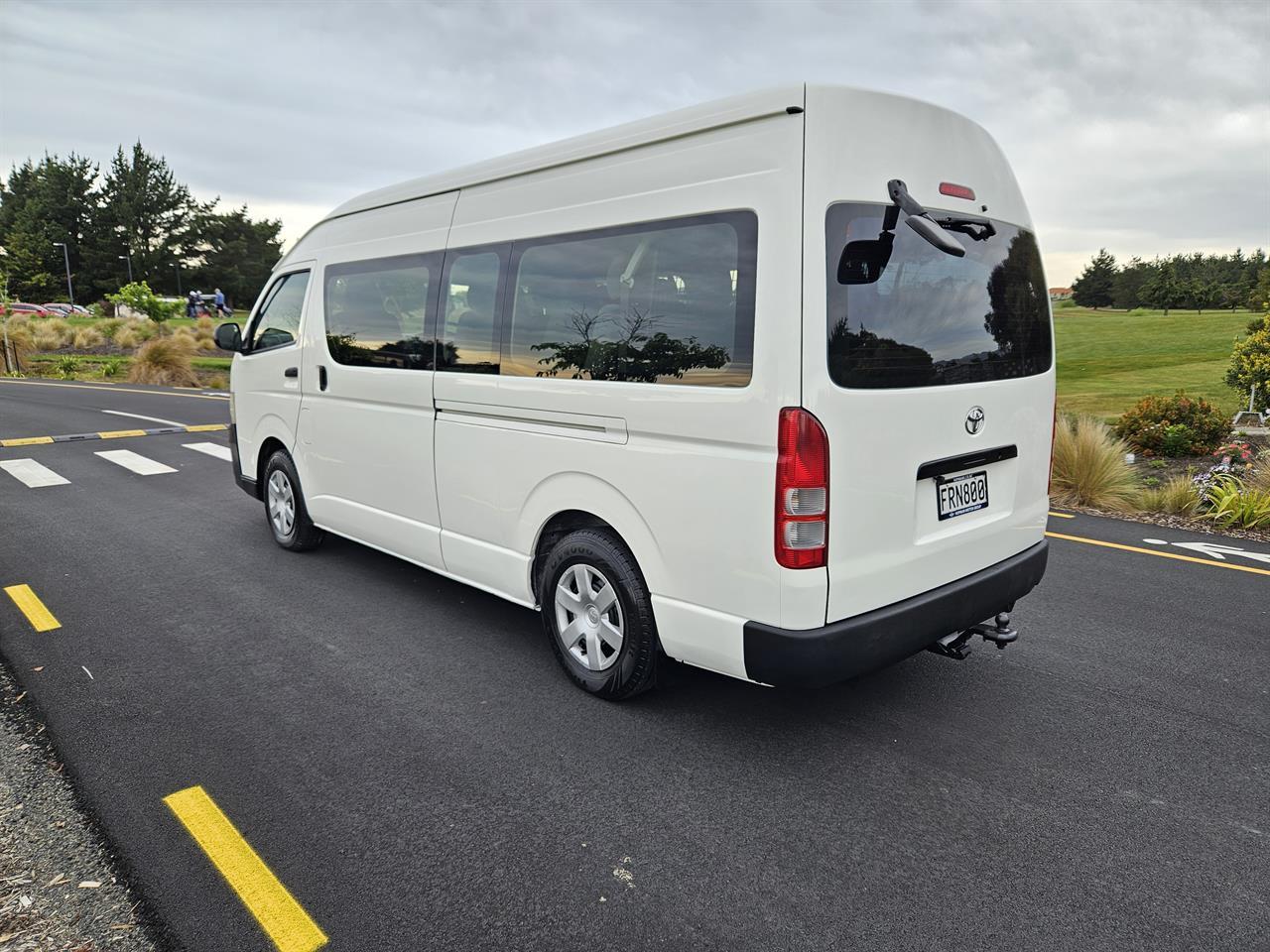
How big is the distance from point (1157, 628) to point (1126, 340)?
38.4 m

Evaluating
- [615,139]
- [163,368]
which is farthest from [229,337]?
[163,368]

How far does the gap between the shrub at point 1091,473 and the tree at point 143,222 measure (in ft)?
248

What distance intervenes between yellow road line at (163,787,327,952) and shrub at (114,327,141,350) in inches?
1250

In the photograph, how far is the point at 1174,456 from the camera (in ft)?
33.8

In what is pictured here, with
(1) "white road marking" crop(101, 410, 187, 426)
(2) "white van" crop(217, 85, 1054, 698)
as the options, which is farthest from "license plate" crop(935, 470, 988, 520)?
(1) "white road marking" crop(101, 410, 187, 426)

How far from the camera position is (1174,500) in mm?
7660

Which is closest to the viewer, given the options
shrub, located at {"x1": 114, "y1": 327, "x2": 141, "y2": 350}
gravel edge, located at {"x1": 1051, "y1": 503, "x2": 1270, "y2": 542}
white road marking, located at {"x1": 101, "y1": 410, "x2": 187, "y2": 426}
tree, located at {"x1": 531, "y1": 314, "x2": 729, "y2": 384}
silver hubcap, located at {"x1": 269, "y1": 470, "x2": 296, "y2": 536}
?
tree, located at {"x1": 531, "y1": 314, "x2": 729, "y2": 384}

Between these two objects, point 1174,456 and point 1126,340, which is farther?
point 1126,340

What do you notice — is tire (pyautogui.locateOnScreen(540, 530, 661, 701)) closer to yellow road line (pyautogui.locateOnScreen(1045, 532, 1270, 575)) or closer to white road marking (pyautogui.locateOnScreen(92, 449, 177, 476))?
yellow road line (pyautogui.locateOnScreen(1045, 532, 1270, 575))

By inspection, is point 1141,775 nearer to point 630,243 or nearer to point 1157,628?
point 1157,628

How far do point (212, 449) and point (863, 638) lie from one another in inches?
389

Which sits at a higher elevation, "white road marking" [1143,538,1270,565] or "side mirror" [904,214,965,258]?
"side mirror" [904,214,965,258]

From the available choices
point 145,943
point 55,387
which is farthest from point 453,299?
point 55,387

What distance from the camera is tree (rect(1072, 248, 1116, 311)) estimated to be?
241ft
